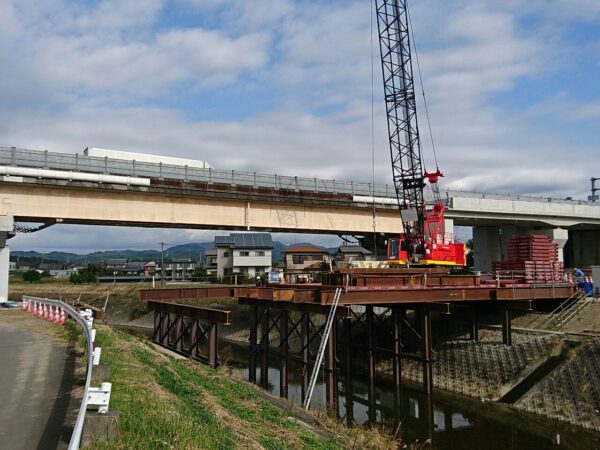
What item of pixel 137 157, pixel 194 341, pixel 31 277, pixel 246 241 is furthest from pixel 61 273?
pixel 194 341

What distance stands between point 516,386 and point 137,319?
1594 inches

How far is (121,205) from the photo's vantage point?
102 ft

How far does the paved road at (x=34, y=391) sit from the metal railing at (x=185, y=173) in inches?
592

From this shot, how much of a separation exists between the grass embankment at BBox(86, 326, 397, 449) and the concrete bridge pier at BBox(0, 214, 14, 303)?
Answer: 16558 millimetres

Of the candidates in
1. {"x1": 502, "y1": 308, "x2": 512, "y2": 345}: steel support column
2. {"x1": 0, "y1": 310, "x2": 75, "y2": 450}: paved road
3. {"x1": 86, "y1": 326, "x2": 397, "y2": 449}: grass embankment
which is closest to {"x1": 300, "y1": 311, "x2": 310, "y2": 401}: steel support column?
{"x1": 86, "y1": 326, "x2": 397, "y2": 449}: grass embankment

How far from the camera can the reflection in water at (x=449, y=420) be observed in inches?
647

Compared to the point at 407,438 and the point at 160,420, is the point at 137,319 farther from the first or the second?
the point at 160,420

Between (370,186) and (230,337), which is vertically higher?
(370,186)

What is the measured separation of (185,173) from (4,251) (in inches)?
456

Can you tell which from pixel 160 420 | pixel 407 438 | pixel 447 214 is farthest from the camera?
pixel 447 214

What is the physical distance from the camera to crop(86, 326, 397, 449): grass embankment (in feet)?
22.6

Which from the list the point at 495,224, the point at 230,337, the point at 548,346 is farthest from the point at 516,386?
the point at 495,224

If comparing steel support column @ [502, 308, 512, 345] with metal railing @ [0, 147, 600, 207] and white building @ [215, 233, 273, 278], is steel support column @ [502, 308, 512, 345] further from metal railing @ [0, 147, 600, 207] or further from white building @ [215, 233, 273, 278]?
white building @ [215, 233, 273, 278]

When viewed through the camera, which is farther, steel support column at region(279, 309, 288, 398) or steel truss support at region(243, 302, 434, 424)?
steel support column at region(279, 309, 288, 398)
